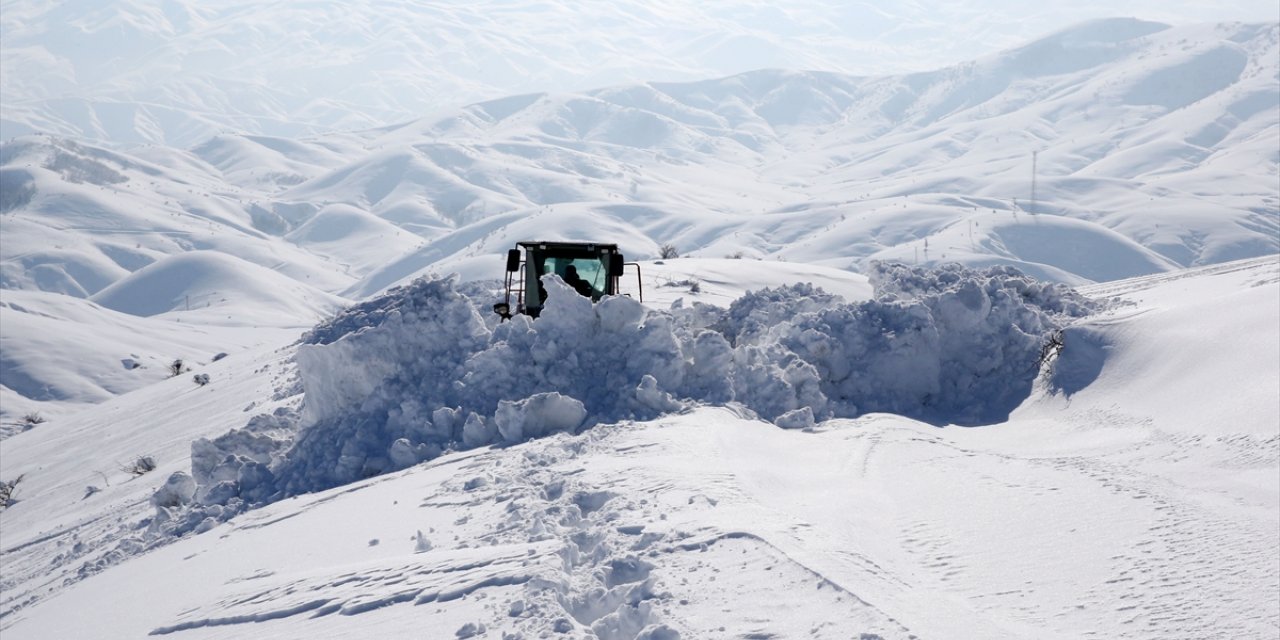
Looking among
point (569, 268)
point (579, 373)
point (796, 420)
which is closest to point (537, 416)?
point (579, 373)

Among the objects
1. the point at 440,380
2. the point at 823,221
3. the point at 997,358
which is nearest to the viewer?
the point at 440,380

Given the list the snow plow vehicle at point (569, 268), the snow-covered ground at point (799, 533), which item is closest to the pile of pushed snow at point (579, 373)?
the snow-covered ground at point (799, 533)

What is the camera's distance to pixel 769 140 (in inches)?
5482

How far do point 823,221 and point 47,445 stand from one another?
64.4 metres

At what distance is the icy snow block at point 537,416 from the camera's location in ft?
28.4

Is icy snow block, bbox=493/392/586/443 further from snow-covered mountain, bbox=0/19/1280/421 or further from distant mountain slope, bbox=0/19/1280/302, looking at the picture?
distant mountain slope, bbox=0/19/1280/302

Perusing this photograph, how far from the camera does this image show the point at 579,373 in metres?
9.60

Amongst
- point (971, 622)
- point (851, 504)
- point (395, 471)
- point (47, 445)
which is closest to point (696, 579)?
point (971, 622)

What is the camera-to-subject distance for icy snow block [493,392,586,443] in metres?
8.66

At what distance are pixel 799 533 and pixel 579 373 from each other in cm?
419

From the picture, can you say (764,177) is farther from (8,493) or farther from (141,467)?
(141,467)

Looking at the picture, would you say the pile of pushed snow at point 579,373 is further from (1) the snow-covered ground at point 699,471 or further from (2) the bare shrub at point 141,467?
(2) the bare shrub at point 141,467

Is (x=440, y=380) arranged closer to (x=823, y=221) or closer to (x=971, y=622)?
(x=971, y=622)

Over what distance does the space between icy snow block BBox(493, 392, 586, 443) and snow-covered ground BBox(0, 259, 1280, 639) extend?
0.86 feet
